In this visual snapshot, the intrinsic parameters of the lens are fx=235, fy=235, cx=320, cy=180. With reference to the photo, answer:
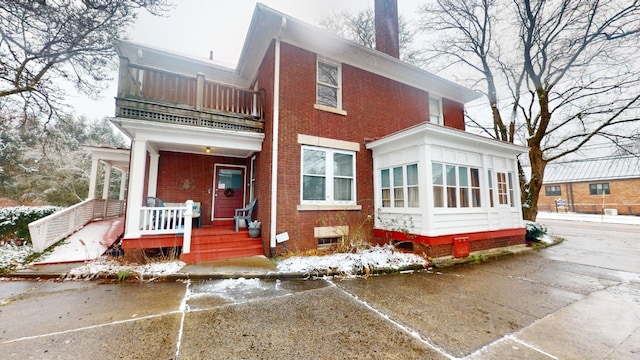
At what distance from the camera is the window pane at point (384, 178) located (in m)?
7.82

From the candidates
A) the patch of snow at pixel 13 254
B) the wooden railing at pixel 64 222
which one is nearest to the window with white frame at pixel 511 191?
the patch of snow at pixel 13 254

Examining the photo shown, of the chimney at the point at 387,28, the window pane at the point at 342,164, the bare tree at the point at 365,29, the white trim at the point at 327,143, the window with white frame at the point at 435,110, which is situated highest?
Answer: the bare tree at the point at 365,29

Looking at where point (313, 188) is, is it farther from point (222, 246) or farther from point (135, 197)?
point (135, 197)

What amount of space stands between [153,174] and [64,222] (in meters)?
3.22

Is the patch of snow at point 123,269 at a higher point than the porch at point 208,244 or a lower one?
lower

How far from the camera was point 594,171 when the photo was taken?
84.7 ft

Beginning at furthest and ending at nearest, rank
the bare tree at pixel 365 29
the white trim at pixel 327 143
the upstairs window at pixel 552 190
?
the upstairs window at pixel 552 190 → the bare tree at pixel 365 29 → the white trim at pixel 327 143

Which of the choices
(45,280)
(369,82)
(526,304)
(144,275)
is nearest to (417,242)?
(526,304)

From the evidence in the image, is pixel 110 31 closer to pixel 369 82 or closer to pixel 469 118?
pixel 369 82

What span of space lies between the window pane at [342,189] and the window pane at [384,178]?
1.12 meters

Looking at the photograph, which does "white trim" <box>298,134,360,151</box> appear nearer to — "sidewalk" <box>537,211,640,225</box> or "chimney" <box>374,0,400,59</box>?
"chimney" <box>374,0,400,59</box>

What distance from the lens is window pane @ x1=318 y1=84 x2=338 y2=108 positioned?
782 centimetres

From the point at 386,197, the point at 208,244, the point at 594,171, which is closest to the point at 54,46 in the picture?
the point at 208,244

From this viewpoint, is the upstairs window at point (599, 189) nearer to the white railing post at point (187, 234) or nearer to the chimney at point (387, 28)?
the chimney at point (387, 28)
